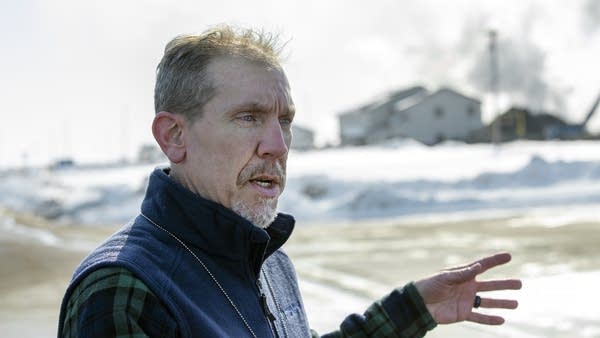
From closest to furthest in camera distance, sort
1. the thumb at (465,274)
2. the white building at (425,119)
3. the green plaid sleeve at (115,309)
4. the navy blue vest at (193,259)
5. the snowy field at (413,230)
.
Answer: the green plaid sleeve at (115,309) < the navy blue vest at (193,259) < the thumb at (465,274) < the snowy field at (413,230) < the white building at (425,119)

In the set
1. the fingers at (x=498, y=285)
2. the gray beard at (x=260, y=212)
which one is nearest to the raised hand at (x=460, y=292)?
the fingers at (x=498, y=285)

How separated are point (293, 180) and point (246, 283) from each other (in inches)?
898

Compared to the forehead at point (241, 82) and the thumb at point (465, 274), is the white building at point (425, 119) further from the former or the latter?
the forehead at point (241, 82)

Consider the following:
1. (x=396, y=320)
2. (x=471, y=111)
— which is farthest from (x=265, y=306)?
(x=471, y=111)

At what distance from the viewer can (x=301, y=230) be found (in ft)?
49.7

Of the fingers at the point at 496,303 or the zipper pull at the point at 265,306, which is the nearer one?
the zipper pull at the point at 265,306

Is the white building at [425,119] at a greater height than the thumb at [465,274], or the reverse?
the thumb at [465,274]

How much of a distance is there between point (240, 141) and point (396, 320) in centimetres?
99

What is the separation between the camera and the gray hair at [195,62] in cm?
172

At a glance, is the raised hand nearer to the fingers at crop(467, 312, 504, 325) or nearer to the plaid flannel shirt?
the fingers at crop(467, 312, 504, 325)

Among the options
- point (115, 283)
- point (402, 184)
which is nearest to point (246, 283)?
point (115, 283)

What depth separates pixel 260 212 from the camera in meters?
1.80

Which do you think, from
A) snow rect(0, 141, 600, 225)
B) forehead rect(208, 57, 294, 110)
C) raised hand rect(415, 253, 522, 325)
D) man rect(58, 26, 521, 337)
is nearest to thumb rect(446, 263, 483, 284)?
raised hand rect(415, 253, 522, 325)

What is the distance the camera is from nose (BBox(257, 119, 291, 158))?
177 cm
